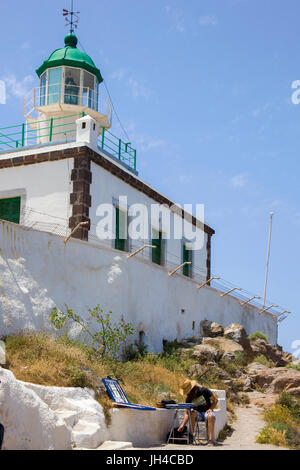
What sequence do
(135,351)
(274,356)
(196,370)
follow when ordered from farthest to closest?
(274,356), (135,351), (196,370)

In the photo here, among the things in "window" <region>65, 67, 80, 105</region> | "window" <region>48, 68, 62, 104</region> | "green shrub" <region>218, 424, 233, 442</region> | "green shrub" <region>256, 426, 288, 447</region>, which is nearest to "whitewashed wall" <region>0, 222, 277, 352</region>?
"green shrub" <region>218, 424, 233, 442</region>

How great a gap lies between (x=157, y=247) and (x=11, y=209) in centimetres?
622

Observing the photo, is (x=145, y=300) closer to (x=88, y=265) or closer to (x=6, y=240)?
(x=88, y=265)

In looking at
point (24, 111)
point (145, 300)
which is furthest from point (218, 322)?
point (24, 111)

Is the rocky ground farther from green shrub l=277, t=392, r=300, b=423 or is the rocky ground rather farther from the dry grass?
the dry grass

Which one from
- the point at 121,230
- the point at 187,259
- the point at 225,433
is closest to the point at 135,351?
the point at 225,433

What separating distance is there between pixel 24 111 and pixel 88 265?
9.15 metres

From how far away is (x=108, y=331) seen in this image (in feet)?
52.6

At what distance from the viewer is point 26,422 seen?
348 inches

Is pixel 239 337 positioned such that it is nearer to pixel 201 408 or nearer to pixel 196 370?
pixel 196 370

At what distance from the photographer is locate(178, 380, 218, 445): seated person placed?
1166cm

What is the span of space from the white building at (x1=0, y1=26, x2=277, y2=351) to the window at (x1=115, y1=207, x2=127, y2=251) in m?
0.04

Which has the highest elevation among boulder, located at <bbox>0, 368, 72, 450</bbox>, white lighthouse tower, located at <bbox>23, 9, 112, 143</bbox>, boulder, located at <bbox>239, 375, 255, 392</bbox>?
white lighthouse tower, located at <bbox>23, 9, 112, 143</bbox>

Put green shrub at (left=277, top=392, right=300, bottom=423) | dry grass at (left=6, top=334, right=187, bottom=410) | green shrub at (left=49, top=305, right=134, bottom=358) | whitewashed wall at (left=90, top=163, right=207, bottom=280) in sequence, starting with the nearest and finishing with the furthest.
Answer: dry grass at (left=6, top=334, right=187, bottom=410), green shrub at (left=49, top=305, right=134, bottom=358), green shrub at (left=277, top=392, right=300, bottom=423), whitewashed wall at (left=90, top=163, right=207, bottom=280)
